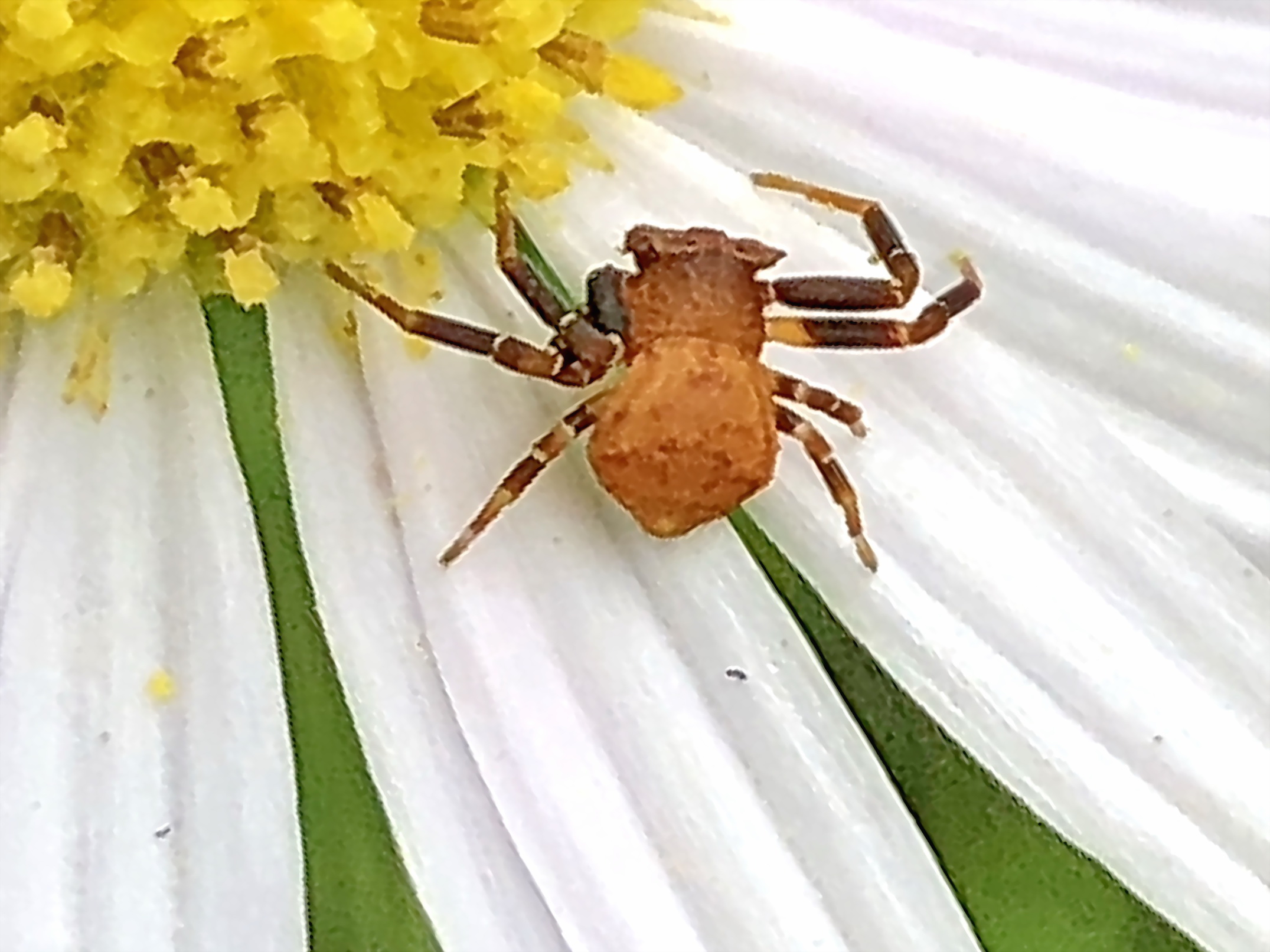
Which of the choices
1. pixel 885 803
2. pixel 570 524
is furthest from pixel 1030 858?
pixel 570 524

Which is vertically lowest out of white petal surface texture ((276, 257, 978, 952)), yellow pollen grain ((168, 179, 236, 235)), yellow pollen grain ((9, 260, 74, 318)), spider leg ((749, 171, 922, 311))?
white petal surface texture ((276, 257, 978, 952))

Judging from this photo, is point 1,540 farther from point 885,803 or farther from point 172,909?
point 885,803

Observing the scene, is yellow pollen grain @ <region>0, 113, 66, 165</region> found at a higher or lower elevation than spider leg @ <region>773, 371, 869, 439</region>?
higher

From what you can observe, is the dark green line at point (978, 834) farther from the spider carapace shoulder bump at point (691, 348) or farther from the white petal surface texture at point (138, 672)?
the white petal surface texture at point (138, 672)

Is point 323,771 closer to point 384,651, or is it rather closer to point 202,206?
point 384,651

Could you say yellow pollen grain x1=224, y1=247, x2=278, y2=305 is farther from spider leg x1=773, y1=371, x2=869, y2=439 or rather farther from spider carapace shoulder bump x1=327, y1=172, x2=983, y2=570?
spider leg x1=773, y1=371, x2=869, y2=439

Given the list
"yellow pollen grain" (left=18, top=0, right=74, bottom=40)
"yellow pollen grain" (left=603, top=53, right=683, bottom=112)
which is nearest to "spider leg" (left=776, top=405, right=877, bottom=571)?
"yellow pollen grain" (left=603, top=53, right=683, bottom=112)

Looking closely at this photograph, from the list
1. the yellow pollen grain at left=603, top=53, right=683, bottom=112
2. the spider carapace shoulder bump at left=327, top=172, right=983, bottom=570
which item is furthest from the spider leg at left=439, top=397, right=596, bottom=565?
the yellow pollen grain at left=603, top=53, right=683, bottom=112

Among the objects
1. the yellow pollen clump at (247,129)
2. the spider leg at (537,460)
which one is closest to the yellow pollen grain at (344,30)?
the yellow pollen clump at (247,129)
